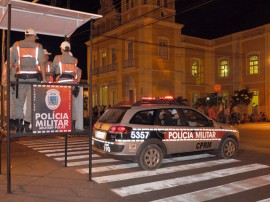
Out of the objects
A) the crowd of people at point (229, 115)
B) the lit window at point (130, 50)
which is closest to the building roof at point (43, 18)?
the crowd of people at point (229, 115)

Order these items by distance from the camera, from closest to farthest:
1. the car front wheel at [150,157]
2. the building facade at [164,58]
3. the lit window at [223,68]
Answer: the car front wheel at [150,157], the building facade at [164,58], the lit window at [223,68]

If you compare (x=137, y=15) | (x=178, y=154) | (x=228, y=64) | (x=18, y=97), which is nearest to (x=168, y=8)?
(x=137, y=15)

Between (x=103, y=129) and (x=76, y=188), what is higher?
(x=103, y=129)

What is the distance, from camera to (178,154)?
9453mm

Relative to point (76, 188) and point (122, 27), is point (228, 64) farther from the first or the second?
point (76, 188)

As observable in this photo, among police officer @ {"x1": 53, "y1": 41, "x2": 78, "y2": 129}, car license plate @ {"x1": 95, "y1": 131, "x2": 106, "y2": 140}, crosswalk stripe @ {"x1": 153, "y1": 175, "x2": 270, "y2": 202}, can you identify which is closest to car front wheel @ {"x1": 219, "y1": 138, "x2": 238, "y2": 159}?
crosswalk stripe @ {"x1": 153, "y1": 175, "x2": 270, "y2": 202}

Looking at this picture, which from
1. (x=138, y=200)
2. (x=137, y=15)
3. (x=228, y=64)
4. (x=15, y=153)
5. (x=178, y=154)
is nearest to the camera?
(x=138, y=200)

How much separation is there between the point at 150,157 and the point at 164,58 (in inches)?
949

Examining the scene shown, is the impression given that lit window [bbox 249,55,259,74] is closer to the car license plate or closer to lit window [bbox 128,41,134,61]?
lit window [bbox 128,41,134,61]

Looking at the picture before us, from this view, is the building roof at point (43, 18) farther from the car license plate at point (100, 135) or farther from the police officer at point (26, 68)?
the car license plate at point (100, 135)

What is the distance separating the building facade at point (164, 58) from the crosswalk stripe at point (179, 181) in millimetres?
20607

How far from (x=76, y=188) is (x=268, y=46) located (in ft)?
99.5

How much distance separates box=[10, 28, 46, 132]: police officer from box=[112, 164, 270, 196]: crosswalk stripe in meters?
2.40

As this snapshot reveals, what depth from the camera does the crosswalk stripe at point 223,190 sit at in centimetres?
640
